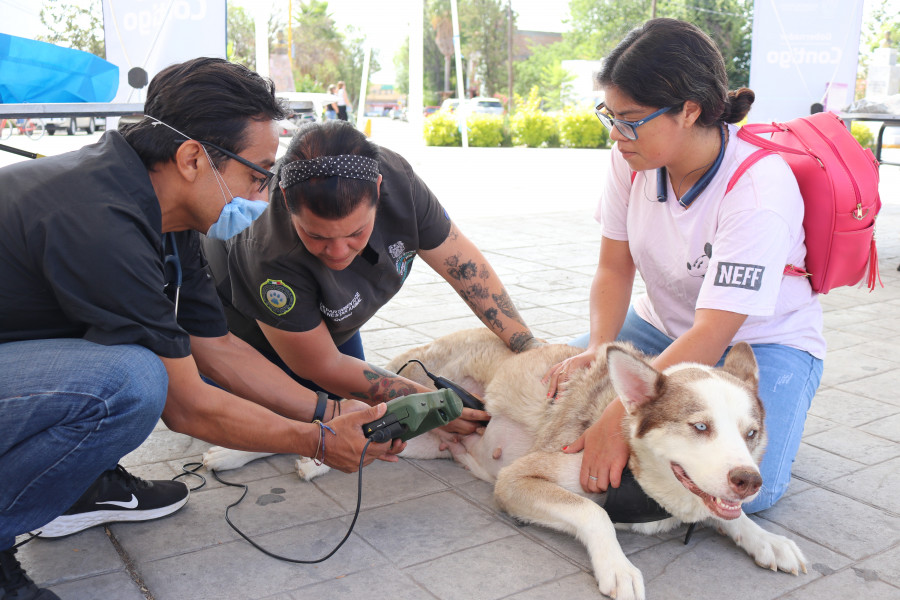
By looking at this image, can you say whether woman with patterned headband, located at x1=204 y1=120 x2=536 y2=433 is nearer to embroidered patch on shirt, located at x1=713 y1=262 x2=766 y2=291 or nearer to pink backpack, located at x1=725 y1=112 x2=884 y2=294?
embroidered patch on shirt, located at x1=713 y1=262 x2=766 y2=291

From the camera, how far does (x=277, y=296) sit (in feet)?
11.7

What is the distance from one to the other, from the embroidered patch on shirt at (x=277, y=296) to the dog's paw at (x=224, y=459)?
31.5 inches

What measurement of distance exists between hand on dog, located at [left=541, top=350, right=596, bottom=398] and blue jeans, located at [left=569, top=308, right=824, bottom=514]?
828 mm

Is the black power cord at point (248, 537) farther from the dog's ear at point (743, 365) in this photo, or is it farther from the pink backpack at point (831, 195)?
the pink backpack at point (831, 195)

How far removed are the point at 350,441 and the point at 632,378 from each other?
1.21 metres

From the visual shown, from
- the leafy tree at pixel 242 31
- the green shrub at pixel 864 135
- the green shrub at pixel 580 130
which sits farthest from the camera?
the leafy tree at pixel 242 31

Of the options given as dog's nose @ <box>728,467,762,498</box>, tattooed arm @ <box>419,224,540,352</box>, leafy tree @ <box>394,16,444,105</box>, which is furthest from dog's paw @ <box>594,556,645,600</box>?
leafy tree @ <box>394,16,444,105</box>

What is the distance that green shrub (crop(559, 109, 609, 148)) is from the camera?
108 feet

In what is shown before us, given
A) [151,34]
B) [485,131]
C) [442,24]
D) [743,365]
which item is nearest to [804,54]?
[151,34]

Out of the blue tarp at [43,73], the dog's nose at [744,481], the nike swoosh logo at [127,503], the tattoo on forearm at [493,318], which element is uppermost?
the blue tarp at [43,73]

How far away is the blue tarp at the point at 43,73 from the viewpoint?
4895mm

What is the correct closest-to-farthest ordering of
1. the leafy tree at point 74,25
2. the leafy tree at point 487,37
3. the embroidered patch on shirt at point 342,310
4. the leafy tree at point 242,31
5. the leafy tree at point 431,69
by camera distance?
the embroidered patch on shirt at point 342,310 → the leafy tree at point 74,25 → the leafy tree at point 242,31 → the leafy tree at point 487,37 → the leafy tree at point 431,69

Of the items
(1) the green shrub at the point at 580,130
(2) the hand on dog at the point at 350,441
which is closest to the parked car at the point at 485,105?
(1) the green shrub at the point at 580,130

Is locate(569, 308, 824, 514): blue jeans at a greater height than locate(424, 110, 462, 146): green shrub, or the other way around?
locate(424, 110, 462, 146): green shrub
